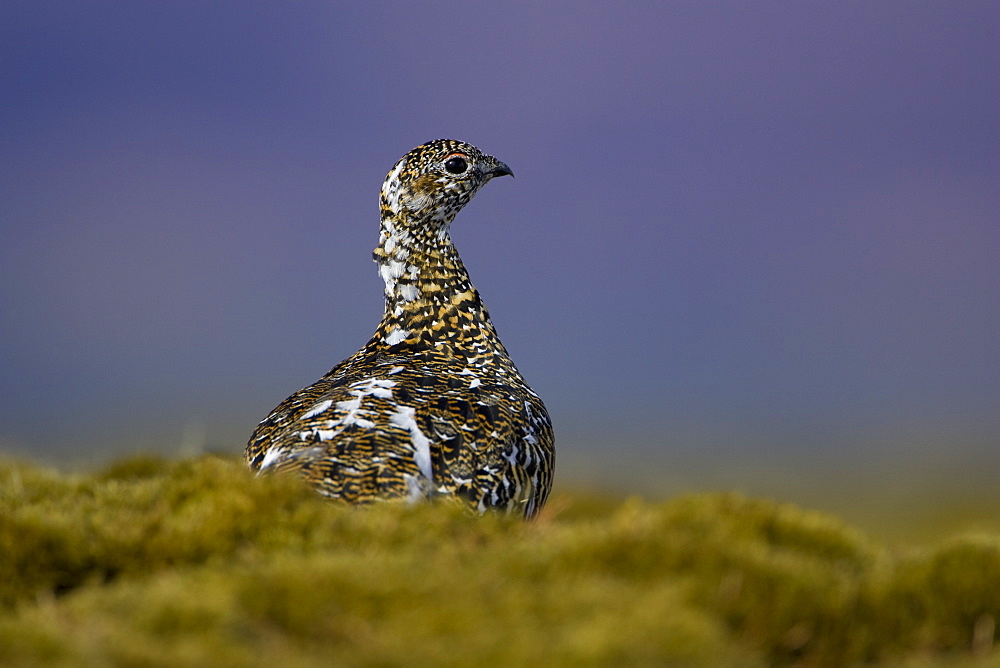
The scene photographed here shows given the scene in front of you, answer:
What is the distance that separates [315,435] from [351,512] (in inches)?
42.1

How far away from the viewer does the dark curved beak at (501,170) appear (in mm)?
8992

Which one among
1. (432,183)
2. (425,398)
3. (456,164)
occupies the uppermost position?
(456,164)

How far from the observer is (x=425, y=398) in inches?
242

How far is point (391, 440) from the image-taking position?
18.1 ft

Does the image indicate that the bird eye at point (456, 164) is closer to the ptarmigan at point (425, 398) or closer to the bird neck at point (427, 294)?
the ptarmigan at point (425, 398)

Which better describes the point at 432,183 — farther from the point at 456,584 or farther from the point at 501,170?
the point at 456,584

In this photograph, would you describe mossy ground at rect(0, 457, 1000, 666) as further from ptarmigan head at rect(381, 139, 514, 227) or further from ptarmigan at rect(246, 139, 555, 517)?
ptarmigan head at rect(381, 139, 514, 227)

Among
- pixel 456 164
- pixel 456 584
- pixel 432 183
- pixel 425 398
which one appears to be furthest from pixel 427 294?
pixel 456 584

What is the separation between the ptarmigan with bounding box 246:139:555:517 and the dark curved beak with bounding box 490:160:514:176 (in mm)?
16

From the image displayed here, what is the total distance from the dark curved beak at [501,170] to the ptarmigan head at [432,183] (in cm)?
22

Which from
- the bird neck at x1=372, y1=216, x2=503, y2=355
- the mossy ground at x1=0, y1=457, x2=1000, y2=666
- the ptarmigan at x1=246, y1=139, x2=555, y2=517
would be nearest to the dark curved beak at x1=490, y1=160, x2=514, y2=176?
the ptarmigan at x1=246, y1=139, x2=555, y2=517

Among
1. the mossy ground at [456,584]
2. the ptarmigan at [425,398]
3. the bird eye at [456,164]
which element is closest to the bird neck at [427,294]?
the ptarmigan at [425,398]

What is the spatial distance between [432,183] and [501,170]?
0.95 m

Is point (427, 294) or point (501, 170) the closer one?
point (427, 294)
